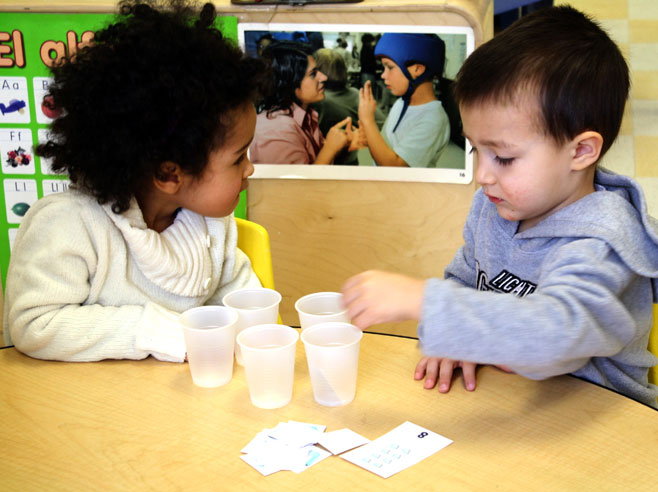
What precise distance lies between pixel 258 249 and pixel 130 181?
1.22 ft

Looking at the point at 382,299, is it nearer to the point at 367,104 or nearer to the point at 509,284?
the point at 509,284

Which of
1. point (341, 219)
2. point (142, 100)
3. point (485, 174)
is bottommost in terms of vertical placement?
point (341, 219)

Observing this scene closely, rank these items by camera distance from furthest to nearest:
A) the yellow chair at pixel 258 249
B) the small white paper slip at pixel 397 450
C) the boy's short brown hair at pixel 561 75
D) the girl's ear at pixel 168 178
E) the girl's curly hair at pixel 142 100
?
1. the yellow chair at pixel 258 249
2. the girl's ear at pixel 168 178
3. the girl's curly hair at pixel 142 100
4. the boy's short brown hair at pixel 561 75
5. the small white paper slip at pixel 397 450

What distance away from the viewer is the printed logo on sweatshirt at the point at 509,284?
116 cm

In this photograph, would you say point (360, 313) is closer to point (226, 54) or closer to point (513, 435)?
point (513, 435)

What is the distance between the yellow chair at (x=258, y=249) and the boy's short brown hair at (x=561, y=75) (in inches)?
22.8

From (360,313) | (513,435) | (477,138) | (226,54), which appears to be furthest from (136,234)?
(513,435)

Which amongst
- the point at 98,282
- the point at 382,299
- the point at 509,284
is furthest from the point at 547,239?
the point at 98,282

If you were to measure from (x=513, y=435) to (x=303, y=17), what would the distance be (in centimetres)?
136

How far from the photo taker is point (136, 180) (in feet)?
4.03

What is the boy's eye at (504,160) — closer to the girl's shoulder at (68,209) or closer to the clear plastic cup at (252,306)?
the clear plastic cup at (252,306)

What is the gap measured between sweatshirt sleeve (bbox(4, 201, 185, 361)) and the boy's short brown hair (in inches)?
26.0

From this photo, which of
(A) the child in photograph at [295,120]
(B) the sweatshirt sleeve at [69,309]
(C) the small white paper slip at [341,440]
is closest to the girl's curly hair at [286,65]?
(A) the child in photograph at [295,120]

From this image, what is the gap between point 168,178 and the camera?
50.2 inches
